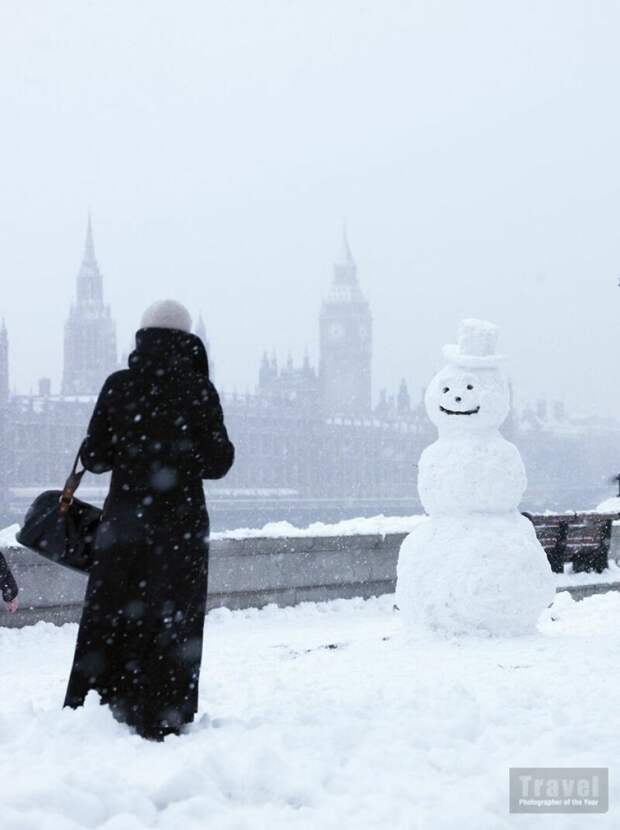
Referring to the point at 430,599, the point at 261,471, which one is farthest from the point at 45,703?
the point at 261,471

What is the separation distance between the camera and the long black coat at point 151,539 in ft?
16.0

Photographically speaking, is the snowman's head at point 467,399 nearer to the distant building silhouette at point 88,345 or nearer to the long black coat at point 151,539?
the long black coat at point 151,539

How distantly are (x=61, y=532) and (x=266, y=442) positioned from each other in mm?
141061

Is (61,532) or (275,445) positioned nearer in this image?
(61,532)

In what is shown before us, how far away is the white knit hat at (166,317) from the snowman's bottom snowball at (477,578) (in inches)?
155

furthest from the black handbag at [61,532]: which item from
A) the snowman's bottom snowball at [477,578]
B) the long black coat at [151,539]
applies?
the snowman's bottom snowball at [477,578]

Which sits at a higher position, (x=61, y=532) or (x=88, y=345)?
(x=61, y=532)

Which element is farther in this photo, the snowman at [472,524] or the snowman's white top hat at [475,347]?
the snowman's white top hat at [475,347]

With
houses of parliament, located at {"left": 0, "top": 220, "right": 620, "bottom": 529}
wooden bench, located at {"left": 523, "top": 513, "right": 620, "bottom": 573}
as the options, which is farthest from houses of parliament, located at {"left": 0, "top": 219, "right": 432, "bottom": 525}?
wooden bench, located at {"left": 523, "top": 513, "right": 620, "bottom": 573}

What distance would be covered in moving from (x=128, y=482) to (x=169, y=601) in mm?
552

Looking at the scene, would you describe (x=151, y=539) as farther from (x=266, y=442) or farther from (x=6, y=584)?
(x=266, y=442)

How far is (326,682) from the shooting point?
6.36 metres

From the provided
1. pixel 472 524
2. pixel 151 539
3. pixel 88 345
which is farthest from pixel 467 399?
pixel 88 345

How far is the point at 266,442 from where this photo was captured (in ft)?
479
